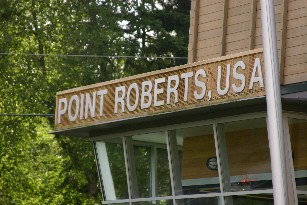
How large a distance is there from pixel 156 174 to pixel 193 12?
14.0 ft

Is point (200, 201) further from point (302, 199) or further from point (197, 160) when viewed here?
point (302, 199)

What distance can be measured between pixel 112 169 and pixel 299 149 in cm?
588

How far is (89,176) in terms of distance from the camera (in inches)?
1711

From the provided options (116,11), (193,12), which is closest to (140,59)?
(116,11)

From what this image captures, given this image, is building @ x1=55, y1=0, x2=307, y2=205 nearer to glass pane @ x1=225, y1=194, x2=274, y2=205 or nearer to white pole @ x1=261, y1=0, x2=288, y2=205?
glass pane @ x1=225, y1=194, x2=274, y2=205

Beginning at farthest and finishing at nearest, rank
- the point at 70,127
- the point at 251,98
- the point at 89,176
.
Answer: the point at 89,176
the point at 70,127
the point at 251,98

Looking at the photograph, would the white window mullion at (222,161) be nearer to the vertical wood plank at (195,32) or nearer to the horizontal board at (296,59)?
the horizontal board at (296,59)

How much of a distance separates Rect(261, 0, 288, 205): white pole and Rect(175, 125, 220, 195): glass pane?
567cm

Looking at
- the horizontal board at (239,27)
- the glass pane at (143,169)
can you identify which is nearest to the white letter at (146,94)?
the glass pane at (143,169)

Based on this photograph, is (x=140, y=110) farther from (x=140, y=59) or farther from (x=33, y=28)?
(x=33, y=28)

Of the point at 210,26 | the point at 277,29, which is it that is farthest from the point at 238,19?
the point at 277,29

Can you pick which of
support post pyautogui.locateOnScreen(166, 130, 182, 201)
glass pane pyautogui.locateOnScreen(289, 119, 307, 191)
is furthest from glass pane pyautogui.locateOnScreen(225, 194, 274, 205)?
support post pyautogui.locateOnScreen(166, 130, 182, 201)

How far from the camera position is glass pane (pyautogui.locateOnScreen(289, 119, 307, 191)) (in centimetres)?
2014

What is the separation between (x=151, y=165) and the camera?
918 inches
